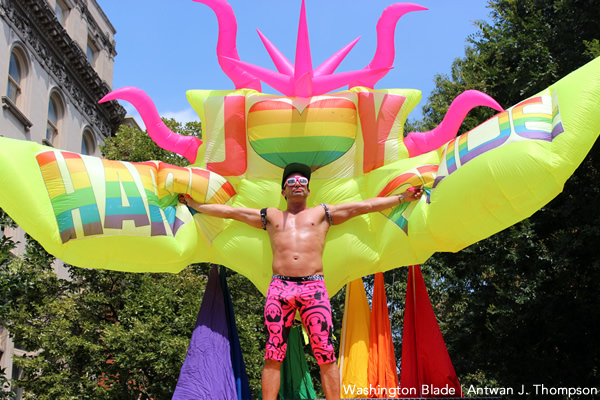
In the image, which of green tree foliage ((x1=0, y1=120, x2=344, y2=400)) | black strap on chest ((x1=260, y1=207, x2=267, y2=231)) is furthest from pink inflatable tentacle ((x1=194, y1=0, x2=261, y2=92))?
green tree foliage ((x1=0, y1=120, x2=344, y2=400))

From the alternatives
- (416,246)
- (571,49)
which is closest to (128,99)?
(416,246)

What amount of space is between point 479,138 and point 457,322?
771cm

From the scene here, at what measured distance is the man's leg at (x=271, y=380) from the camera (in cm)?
550

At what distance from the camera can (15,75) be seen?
1738 centimetres

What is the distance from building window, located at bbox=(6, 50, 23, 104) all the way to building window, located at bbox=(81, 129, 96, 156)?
15.8 ft

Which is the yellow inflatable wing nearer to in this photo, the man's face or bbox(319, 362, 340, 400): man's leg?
the man's face

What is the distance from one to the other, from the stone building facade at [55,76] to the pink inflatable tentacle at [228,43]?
1080cm

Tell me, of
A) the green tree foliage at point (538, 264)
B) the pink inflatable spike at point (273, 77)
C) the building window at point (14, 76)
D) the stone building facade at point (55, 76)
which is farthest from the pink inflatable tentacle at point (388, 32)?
the building window at point (14, 76)

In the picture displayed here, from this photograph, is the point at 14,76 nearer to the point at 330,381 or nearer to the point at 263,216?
the point at 263,216

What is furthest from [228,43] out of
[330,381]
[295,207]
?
[330,381]

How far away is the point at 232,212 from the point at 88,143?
17.8m

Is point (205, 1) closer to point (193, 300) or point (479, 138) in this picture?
point (479, 138)

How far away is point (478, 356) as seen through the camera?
1230cm

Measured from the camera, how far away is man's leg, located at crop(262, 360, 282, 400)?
5504 millimetres
